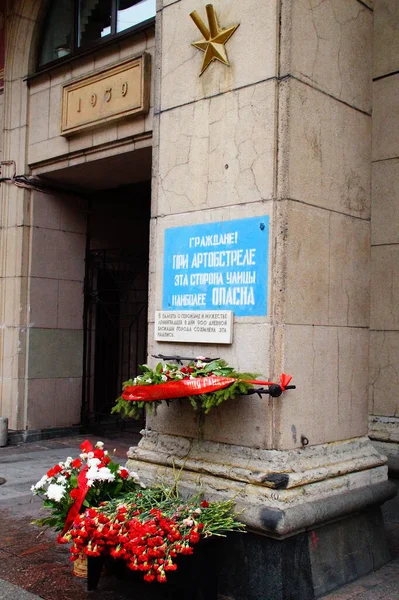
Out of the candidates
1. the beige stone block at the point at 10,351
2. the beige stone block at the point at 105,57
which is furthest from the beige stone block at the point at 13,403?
the beige stone block at the point at 105,57

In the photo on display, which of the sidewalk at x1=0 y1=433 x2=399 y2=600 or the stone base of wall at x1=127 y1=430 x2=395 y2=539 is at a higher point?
the stone base of wall at x1=127 y1=430 x2=395 y2=539

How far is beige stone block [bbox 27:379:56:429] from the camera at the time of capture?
1054 cm

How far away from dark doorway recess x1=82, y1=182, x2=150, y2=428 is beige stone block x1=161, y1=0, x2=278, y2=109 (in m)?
5.63

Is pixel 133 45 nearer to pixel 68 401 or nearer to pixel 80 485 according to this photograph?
pixel 68 401

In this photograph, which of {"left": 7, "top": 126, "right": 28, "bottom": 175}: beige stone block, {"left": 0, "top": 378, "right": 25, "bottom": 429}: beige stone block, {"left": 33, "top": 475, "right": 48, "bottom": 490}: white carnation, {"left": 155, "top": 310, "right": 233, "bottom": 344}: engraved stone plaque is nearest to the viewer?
{"left": 33, "top": 475, "right": 48, "bottom": 490}: white carnation

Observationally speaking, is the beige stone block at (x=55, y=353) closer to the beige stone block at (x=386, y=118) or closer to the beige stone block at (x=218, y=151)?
the beige stone block at (x=218, y=151)

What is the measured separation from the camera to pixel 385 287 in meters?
6.64

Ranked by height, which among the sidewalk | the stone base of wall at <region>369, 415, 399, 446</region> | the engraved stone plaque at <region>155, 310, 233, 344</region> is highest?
the engraved stone plaque at <region>155, 310, 233, 344</region>

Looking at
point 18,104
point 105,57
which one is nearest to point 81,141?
point 105,57

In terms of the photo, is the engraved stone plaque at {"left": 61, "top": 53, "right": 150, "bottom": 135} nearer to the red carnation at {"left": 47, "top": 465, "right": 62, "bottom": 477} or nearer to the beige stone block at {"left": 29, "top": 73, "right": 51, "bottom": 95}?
the beige stone block at {"left": 29, "top": 73, "right": 51, "bottom": 95}

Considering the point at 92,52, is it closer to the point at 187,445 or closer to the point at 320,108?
the point at 320,108

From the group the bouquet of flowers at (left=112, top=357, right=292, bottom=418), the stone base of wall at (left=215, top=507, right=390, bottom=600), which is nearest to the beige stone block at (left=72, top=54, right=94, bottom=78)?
the bouquet of flowers at (left=112, top=357, right=292, bottom=418)

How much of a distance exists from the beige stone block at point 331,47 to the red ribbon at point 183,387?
2155mm

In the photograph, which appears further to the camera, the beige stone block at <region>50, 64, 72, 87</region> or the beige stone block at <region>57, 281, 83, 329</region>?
the beige stone block at <region>57, 281, 83, 329</region>
